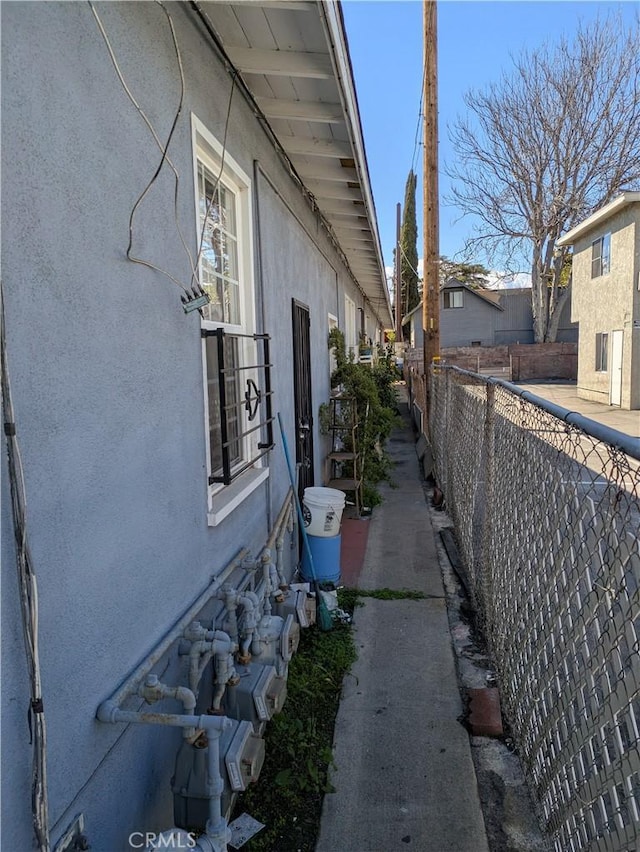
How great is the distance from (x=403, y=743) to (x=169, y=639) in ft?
5.39

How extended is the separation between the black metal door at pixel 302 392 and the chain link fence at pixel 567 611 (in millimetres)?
2072

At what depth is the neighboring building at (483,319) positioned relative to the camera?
140ft

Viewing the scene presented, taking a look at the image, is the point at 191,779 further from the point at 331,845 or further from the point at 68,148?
the point at 68,148

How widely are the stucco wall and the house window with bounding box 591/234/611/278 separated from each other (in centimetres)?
20

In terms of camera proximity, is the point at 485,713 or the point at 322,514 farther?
the point at 322,514

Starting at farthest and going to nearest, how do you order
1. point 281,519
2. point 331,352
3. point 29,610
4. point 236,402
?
point 331,352, point 281,519, point 236,402, point 29,610

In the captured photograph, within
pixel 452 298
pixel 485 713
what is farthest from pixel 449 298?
pixel 485 713

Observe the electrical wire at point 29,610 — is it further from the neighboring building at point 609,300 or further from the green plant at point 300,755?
the neighboring building at point 609,300

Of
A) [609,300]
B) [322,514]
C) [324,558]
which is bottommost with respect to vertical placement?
[324,558]

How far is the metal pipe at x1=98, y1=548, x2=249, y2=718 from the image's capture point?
1873mm

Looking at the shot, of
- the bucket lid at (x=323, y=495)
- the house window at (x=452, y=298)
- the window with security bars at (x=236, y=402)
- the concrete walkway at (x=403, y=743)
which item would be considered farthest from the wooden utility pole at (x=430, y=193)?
the house window at (x=452, y=298)

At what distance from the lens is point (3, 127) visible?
1396mm

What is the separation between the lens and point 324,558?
17.0ft

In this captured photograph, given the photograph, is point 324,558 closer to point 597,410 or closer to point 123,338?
point 123,338
